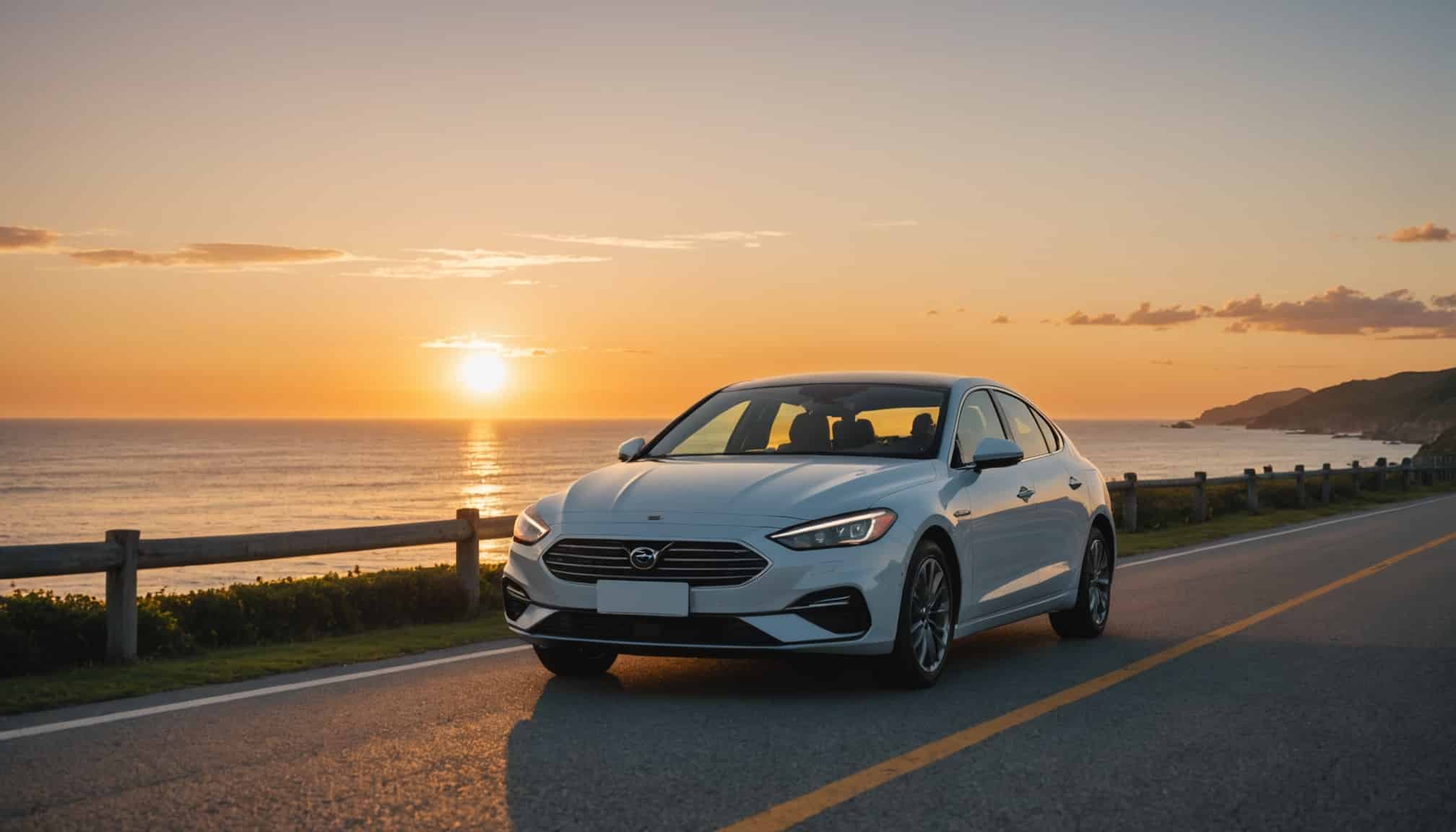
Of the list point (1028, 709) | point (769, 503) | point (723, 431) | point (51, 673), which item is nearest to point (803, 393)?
point (723, 431)

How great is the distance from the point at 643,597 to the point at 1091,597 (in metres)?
4.32

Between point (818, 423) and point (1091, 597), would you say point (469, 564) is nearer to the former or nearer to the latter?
point (818, 423)

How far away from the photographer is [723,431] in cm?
884

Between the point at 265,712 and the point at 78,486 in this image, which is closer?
the point at 265,712

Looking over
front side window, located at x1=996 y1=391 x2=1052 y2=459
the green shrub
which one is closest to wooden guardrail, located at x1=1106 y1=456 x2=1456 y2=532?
front side window, located at x1=996 y1=391 x2=1052 y2=459

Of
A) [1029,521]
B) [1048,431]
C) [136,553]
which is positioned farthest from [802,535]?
[136,553]

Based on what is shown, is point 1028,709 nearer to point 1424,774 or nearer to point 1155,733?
point 1155,733

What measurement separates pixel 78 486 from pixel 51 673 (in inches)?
4341

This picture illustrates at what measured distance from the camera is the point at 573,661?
26.5 feet

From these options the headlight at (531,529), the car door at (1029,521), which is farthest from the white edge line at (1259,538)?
the headlight at (531,529)

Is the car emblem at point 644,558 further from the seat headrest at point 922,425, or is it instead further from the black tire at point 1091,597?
the black tire at point 1091,597

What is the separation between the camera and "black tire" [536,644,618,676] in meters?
8.02

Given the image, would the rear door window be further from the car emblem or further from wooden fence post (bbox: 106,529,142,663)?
wooden fence post (bbox: 106,529,142,663)

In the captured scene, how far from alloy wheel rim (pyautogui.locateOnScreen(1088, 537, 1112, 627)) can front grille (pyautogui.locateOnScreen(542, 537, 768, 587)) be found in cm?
396
